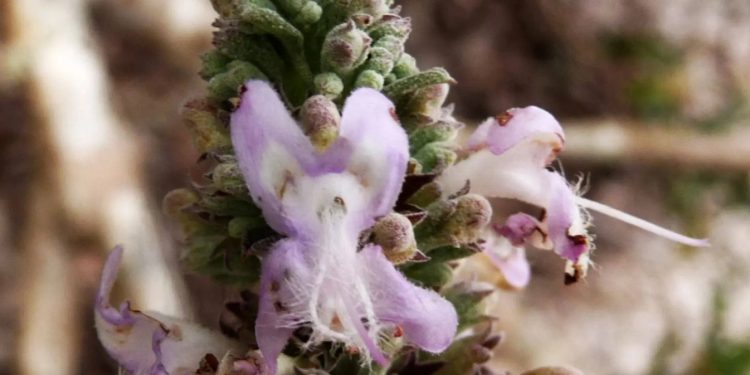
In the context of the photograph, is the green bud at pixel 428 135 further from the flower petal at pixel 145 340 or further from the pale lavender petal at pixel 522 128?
the flower petal at pixel 145 340

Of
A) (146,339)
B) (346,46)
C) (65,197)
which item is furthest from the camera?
(65,197)

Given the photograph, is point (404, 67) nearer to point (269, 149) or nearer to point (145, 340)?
point (269, 149)

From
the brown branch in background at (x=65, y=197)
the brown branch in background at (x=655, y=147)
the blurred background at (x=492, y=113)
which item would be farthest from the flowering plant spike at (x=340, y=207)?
the brown branch in background at (x=655, y=147)

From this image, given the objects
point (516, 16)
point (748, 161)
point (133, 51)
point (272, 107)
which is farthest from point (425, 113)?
point (516, 16)

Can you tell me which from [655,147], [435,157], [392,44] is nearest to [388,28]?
[392,44]

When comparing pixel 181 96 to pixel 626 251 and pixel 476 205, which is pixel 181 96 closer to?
pixel 626 251

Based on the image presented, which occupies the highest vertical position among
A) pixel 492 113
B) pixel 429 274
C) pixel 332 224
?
pixel 332 224

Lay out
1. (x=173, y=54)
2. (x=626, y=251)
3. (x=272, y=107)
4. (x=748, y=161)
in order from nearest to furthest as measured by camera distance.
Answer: (x=272, y=107)
(x=173, y=54)
(x=748, y=161)
(x=626, y=251)
